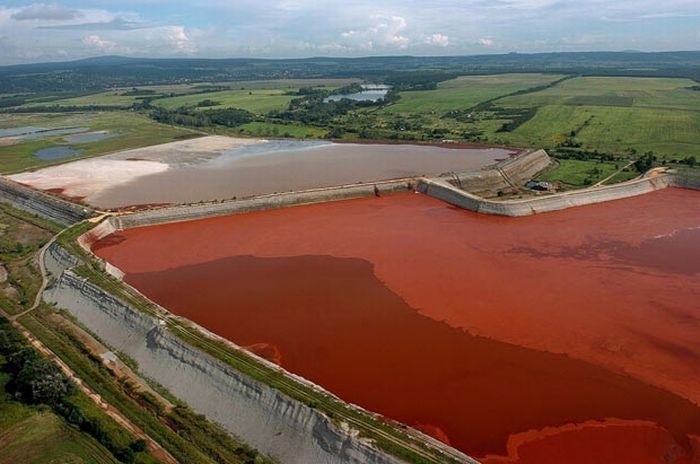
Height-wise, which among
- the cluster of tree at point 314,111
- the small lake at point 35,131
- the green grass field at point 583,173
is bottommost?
the small lake at point 35,131

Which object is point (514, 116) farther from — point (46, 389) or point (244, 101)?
point (46, 389)

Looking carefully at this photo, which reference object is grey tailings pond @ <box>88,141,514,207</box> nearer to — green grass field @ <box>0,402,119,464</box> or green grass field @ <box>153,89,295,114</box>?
green grass field @ <box>0,402,119,464</box>

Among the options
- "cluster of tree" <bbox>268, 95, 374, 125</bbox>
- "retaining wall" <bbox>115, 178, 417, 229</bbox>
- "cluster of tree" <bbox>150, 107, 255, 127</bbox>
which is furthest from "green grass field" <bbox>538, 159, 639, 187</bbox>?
"cluster of tree" <bbox>150, 107, 255, 127</bbox>

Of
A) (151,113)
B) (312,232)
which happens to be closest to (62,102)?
(151,113)

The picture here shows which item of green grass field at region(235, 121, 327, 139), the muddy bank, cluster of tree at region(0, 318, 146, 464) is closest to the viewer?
cluster of tree at region(0, 318, 146, 464)

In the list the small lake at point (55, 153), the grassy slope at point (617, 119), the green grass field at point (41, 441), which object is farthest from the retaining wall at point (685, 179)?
the small lake at point (55, 153)

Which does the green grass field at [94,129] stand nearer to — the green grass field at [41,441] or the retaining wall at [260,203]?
the retaining wall at [260,203]
